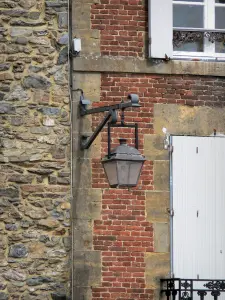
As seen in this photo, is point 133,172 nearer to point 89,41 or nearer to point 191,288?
point 191,288

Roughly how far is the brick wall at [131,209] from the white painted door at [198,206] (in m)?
0.20

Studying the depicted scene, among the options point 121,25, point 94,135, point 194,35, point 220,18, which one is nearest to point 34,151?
point 94,135

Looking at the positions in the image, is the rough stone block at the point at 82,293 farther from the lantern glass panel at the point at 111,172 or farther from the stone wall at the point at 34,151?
the lantern glass panel at the point at 111,172

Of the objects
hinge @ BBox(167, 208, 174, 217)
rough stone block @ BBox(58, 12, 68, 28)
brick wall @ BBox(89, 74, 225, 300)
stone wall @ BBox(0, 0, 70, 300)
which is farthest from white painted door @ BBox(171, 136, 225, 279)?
rough stone block @ BBox(58, 12, 68, 28)

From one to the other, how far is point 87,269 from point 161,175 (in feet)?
4.61

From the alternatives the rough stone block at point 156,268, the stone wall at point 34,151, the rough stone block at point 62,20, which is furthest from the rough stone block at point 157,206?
the rough stone block at point 62,20

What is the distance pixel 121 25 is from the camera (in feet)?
46.2

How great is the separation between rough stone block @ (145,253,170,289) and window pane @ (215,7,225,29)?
285cm

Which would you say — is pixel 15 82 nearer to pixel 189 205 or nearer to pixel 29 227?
pixel 29 227

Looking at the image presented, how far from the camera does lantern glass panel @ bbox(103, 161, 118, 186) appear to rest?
493 inches

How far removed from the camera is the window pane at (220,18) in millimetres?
14438

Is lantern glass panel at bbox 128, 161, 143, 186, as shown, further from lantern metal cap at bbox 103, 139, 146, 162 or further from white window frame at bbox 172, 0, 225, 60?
white window frame at bbox 172, 0, 225, 60

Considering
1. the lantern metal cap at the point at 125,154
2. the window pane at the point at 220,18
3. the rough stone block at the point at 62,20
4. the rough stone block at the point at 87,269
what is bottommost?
the rough stone block at the point at 87,269

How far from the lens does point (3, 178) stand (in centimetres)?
1332
